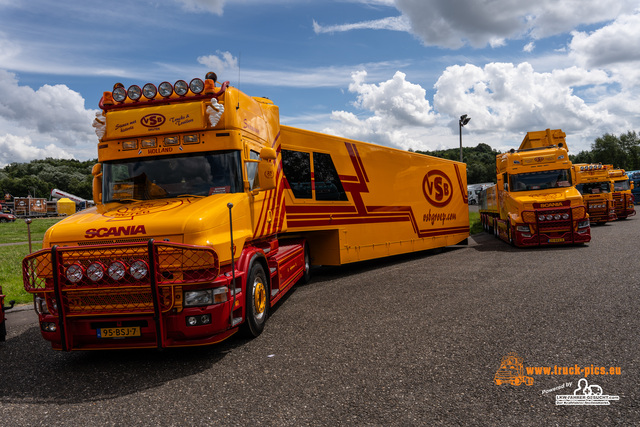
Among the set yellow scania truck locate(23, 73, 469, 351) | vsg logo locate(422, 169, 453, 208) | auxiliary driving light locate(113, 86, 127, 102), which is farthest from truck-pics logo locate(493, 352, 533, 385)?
vsg logo locate(422, 169, 453, 208)

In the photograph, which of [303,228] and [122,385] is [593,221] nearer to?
[303,228]

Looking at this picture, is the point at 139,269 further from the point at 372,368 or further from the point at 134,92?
the point at 134,92

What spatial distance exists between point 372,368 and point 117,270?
2.73 m

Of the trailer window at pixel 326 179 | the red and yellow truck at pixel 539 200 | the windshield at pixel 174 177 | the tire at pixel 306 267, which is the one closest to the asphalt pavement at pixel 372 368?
the tire at pixel 306 267

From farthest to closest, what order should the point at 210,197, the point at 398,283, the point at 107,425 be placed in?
1. the point at 398,283
2. the point at 210,197
3. the point at 107,425

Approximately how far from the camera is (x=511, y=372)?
13.0 feet

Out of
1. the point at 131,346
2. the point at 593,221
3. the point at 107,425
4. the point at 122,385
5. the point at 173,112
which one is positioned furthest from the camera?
the point at 593,221

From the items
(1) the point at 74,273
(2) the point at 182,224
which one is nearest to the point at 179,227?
(2) the point at 182,224

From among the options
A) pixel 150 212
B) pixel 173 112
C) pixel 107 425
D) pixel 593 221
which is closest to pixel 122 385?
pixel 107 425

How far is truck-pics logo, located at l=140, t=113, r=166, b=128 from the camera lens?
5.56 meters

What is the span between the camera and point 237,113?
5.76 metres

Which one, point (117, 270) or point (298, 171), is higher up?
point (298, 171)

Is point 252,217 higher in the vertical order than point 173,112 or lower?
lower

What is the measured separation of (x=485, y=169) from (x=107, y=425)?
91.6 m
